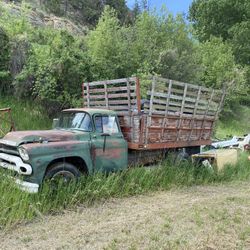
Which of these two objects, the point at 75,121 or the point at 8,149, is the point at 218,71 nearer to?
the point at 75,121

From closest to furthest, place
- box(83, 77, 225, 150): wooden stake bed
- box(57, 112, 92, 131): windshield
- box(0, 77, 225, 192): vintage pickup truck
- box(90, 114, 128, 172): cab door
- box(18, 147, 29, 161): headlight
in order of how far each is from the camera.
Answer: box(18, 147, 29, 161): headlight
box(0, 77, 225, 192): vintage pickup truck
box(90, 114, 128, 172): cab door
box(57, 112, 92, 131): windshield
box(83, 77, 225, 150): wooden stake bed

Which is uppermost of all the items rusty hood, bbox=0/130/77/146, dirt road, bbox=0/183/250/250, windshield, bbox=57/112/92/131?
windshield, bbox=57/112/92/131

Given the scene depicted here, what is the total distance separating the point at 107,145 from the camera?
9.19m

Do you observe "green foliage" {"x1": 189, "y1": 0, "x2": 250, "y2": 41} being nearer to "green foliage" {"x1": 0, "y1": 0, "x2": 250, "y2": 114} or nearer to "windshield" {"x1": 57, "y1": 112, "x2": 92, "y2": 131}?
"green foliage" {"x1": 0, "y1": 0, "x2": 250, "y2": 114}

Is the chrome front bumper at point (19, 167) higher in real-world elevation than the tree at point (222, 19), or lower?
lower

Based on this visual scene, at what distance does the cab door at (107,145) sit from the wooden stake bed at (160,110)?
55 centimetres

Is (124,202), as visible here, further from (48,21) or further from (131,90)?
(48,21)

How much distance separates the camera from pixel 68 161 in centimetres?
845

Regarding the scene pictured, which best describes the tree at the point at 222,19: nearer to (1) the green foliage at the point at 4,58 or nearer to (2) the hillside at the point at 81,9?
(2) the hillside at the point at 81,9

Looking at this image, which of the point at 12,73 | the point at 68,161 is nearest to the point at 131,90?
the point at 68,161

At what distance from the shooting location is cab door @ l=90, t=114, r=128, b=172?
29.4 feet

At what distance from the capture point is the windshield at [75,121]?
915cm

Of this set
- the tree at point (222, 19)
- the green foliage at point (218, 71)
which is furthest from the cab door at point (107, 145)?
the tree at point (222, 19)

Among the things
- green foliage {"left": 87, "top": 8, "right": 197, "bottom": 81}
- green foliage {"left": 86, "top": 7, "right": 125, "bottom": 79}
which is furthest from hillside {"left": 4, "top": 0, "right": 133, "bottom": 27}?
green foliage {"left": 86, "top": 7, "right": 125, "bottom": 79}
